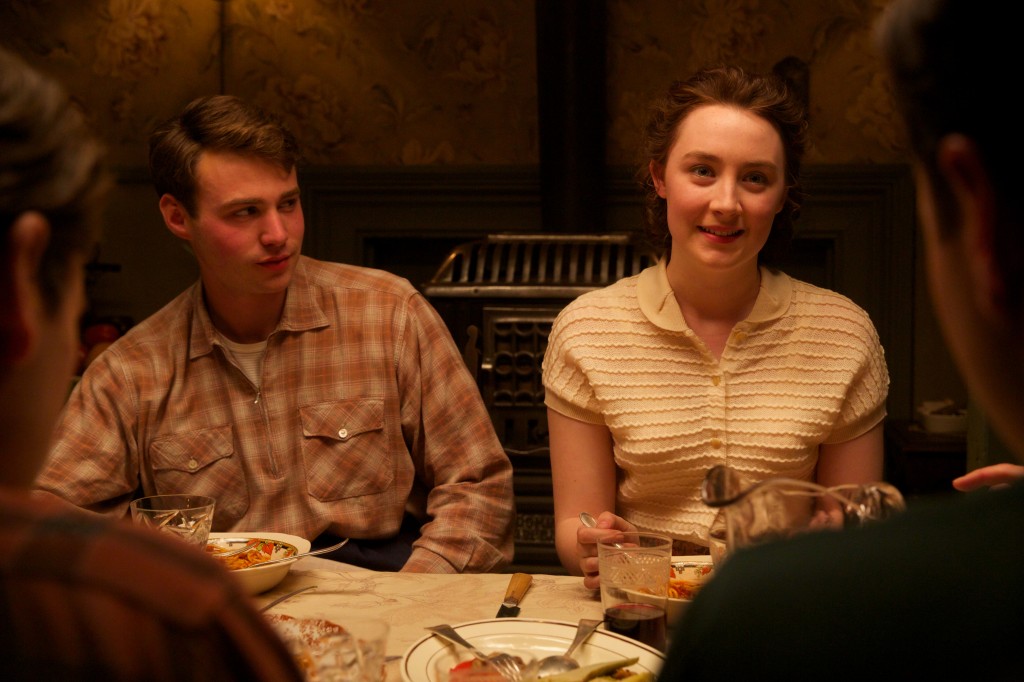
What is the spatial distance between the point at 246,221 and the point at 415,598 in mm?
979

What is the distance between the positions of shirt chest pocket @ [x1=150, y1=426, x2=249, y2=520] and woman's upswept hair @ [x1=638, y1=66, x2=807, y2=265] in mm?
969

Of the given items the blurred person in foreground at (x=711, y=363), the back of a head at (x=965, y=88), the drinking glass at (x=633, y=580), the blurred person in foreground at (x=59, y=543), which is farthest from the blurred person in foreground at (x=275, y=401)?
the back of a head at (x=965, y=88)

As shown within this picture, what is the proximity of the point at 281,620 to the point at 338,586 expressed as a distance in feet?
1.10

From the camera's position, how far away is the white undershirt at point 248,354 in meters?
2.21

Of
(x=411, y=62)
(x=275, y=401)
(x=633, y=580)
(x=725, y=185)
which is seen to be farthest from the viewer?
(x=411, y=62)

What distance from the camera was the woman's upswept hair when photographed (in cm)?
200

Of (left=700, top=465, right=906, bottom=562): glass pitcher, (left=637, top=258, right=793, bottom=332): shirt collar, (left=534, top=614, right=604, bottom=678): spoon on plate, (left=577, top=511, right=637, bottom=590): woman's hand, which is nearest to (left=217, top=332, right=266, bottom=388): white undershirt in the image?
(left=637, top=258, right=793, bottom=332): shirt collar

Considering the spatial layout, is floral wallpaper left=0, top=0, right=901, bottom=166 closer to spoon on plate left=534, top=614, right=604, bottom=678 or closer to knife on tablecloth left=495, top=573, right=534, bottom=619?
knife on tablecloth left=495, top=573, right=534, bottom=619

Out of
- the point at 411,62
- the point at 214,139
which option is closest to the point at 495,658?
the point at 214,139

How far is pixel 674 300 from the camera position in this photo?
2.06 m

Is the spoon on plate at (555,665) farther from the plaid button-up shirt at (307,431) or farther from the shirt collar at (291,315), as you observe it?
the shirt collar at (291,315)

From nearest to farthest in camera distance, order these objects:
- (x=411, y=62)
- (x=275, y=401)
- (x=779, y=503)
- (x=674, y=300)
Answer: (x=779, y=503)
(x=674, y=300)
(x=275, y=401)
(x=411, y=62)

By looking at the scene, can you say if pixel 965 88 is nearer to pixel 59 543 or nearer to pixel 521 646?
pixel 59 543

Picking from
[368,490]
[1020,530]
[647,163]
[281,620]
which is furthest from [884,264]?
[1020,530]
